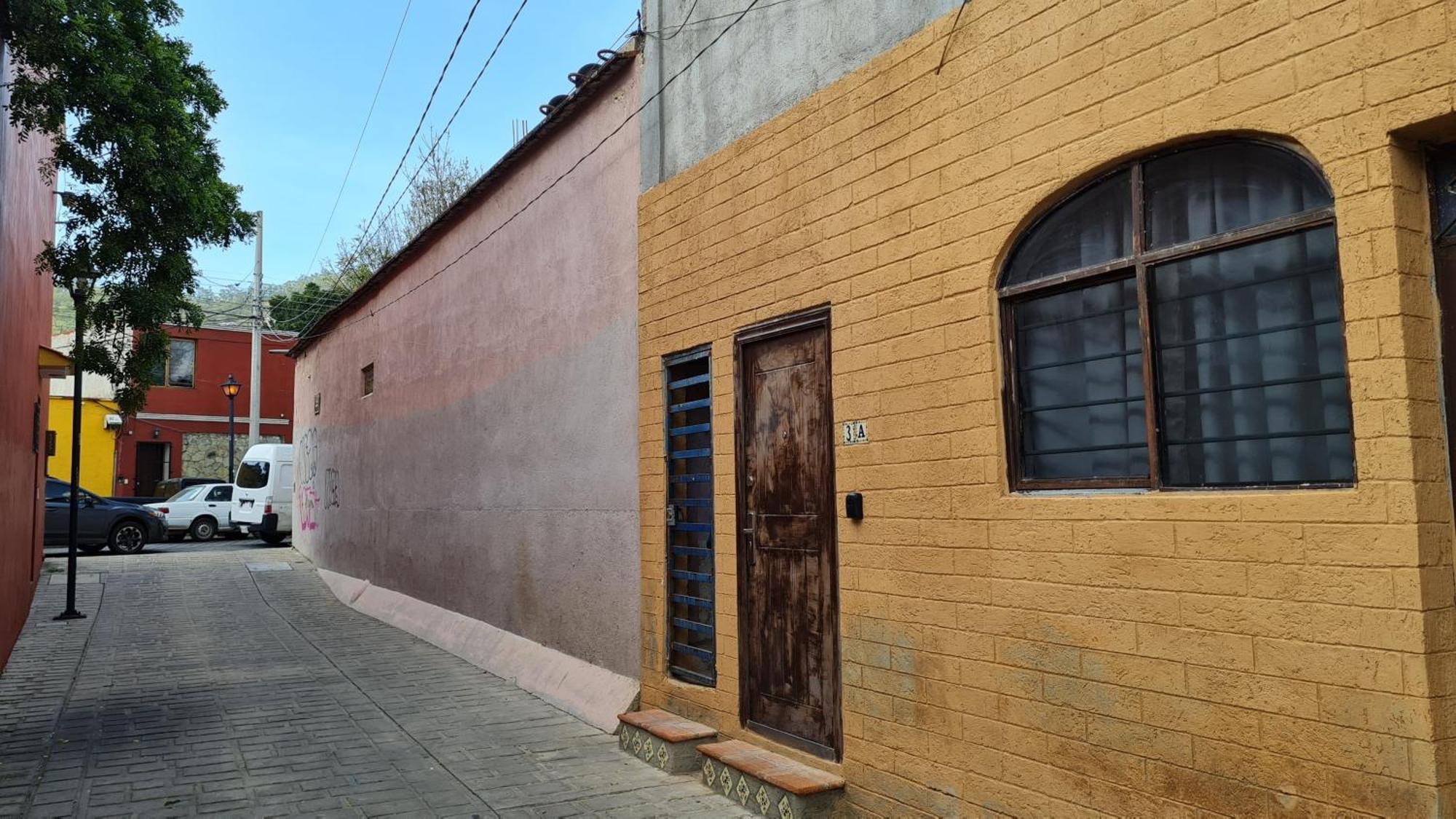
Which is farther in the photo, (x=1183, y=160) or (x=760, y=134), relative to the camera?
(x=760, y=134)

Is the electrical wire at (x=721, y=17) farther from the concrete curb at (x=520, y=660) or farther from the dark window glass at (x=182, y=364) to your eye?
the dark window glass at (x=182, y=364)

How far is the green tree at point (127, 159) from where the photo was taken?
24.4ft

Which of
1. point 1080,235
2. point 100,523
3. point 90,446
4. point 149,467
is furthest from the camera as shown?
point 149,467

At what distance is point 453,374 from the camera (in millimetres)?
11422

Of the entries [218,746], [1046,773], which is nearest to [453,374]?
[218,746]

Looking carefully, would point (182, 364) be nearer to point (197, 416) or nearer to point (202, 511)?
point (197, 416)

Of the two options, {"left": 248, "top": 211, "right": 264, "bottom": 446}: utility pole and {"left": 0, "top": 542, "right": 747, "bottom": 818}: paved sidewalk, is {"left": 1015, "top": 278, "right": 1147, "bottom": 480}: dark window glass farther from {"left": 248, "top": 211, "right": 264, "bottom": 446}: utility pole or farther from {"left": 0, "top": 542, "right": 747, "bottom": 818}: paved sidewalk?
{"left": 248, "top": 211, "right": 264, "bottom": 446}: utility pole

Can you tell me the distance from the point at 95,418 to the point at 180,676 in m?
25.2

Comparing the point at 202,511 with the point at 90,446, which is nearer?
the point at 202,511

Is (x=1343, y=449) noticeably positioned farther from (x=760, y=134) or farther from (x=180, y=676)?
(x=180, y=676)

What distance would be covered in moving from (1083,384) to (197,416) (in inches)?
1375

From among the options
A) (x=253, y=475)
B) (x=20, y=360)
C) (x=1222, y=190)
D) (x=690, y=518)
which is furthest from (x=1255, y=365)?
(x=253, y=475)

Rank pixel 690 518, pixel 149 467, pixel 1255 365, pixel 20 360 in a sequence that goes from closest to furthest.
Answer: pixel 1255 365, pixel 690 518, pixel 20 360, pixel 149 467

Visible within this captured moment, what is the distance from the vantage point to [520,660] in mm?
8930
